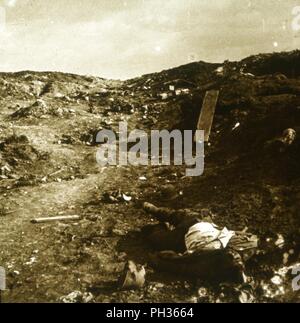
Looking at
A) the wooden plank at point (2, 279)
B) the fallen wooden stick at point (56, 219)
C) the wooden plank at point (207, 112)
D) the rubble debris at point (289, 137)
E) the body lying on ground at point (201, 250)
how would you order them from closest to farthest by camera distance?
1. the body lying on ground at point (201, 250)
2. the wooden plank at point (2, 279)
3. the fallen wooden stick at point (56, 219)
4. the rubble debris at point (289, 137)
5. the wooden plank at point (207, 112)

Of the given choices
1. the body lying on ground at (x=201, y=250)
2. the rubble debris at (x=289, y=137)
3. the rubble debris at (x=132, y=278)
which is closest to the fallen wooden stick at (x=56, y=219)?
the body lying on ground at (x=201, y=250)

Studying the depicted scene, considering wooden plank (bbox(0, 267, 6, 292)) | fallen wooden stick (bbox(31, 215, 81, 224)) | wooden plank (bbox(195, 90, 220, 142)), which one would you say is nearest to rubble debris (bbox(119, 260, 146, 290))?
wooden plank (bbox(0, 267, 6, 292))

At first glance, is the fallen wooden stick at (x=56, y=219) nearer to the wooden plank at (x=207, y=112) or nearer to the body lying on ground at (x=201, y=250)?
the body lying on ground at (x=201, y=250)

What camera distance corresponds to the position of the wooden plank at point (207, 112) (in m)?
8.50

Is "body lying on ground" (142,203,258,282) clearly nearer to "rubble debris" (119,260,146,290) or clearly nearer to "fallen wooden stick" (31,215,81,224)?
"rubble debris" (119,260,146,290)

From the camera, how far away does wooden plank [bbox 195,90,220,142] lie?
850cm

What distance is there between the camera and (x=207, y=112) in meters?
9.03

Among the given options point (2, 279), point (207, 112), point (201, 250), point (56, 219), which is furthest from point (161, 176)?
point (2, 279)

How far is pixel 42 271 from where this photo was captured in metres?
3.89

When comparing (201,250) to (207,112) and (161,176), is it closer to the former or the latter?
(161,176)

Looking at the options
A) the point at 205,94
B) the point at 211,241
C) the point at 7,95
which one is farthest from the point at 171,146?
the point at 7,95

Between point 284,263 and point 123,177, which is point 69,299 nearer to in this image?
point 284,263

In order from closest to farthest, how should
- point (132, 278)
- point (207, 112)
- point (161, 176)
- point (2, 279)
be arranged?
1. point (132, 278)
2. point (2, 279)
3. point (161, 176)
4. point (207, 112)

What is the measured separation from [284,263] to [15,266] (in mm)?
2989
